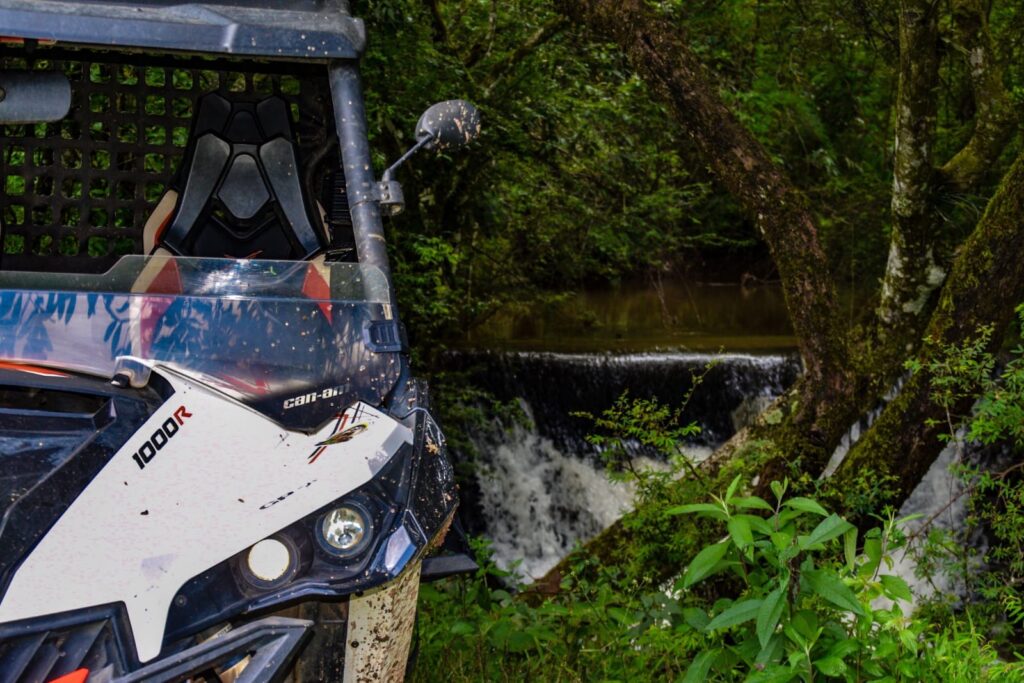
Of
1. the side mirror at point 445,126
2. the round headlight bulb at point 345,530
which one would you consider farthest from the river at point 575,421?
the round headlight bulb at point 345,530

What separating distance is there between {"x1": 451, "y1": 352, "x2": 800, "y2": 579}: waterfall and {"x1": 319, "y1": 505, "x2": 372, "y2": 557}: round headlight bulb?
6.28 m

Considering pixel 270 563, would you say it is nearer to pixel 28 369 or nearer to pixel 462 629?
pixel 28 369

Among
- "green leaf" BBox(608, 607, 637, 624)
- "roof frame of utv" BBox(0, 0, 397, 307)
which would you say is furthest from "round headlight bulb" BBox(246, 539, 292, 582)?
"green leaf" BBox(608, 607, 637, 624)

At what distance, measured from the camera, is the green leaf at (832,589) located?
3.43 metres

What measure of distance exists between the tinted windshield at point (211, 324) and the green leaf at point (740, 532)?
1145 mm

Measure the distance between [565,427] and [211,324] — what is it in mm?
7004

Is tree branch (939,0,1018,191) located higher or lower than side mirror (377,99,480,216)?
lower

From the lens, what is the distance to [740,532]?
349cm

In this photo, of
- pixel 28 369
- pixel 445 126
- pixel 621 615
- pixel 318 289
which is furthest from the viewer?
pixel 621 615

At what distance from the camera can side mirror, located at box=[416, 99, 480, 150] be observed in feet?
11.2

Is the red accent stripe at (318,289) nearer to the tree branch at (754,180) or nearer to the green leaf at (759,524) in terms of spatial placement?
the green leaf at (759,524)

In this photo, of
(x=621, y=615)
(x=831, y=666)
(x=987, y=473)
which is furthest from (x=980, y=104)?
(x=831, y=666)

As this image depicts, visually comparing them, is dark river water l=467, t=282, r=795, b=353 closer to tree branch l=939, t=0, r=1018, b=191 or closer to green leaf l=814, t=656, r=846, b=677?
tree branch l=939, t=0, r=1018, b=191

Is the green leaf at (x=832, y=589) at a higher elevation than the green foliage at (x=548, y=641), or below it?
higher
